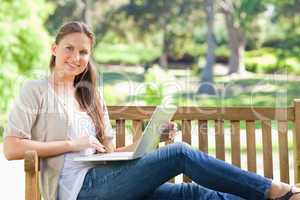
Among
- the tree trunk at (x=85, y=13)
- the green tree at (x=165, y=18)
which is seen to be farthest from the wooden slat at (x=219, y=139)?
the green tree at (x=165, y=18)

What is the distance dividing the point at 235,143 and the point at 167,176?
0.74 meters

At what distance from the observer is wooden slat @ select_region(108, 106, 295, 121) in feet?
10.8

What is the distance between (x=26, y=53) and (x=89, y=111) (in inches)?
222

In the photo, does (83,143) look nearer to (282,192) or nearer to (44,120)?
(44,120)

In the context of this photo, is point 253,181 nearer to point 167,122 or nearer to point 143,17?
point 167,122

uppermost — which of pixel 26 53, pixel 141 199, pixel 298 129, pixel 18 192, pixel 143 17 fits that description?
pixel 143 17

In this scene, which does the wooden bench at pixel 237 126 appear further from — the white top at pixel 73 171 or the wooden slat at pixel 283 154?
the white top at pixel 73 171

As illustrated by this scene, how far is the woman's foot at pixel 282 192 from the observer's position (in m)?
2.60

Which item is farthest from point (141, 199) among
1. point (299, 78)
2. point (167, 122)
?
point (299, 78)

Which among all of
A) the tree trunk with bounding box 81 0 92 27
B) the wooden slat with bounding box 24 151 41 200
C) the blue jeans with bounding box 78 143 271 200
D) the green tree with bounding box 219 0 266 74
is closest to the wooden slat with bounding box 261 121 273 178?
the blue jeans with bounding box 78 143 271 200

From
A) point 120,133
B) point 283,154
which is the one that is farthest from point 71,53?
point 283,154

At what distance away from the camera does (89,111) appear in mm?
2963

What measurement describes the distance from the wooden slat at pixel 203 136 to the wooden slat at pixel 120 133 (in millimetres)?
454

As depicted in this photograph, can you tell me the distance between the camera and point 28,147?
8.68 feet
